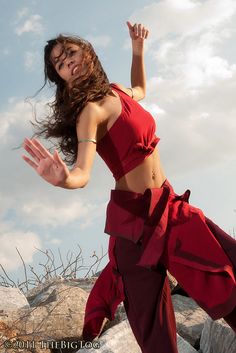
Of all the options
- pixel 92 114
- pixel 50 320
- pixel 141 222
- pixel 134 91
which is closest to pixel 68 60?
pixel 92 114

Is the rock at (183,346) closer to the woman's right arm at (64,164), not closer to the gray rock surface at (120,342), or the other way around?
the gray rock surface at (120,342)

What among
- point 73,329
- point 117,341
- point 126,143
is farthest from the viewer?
point 73,329

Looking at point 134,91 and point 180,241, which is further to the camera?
point 134,91

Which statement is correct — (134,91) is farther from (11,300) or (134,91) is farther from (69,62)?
(11,300)

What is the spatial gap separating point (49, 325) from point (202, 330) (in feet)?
3.77

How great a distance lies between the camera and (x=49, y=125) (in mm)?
3461

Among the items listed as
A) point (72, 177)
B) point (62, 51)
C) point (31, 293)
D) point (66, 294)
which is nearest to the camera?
point (72, 177)

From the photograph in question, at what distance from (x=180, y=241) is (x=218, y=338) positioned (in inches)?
54.2

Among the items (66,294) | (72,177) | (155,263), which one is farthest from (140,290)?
(66,294)

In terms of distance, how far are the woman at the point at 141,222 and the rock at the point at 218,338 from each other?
3.19ft

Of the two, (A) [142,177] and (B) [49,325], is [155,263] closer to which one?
(A) [142,177]

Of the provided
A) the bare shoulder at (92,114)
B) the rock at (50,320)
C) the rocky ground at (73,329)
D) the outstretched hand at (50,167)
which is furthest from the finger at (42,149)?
the rock at (50,320)

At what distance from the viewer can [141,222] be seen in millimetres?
3078

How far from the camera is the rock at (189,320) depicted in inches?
183
